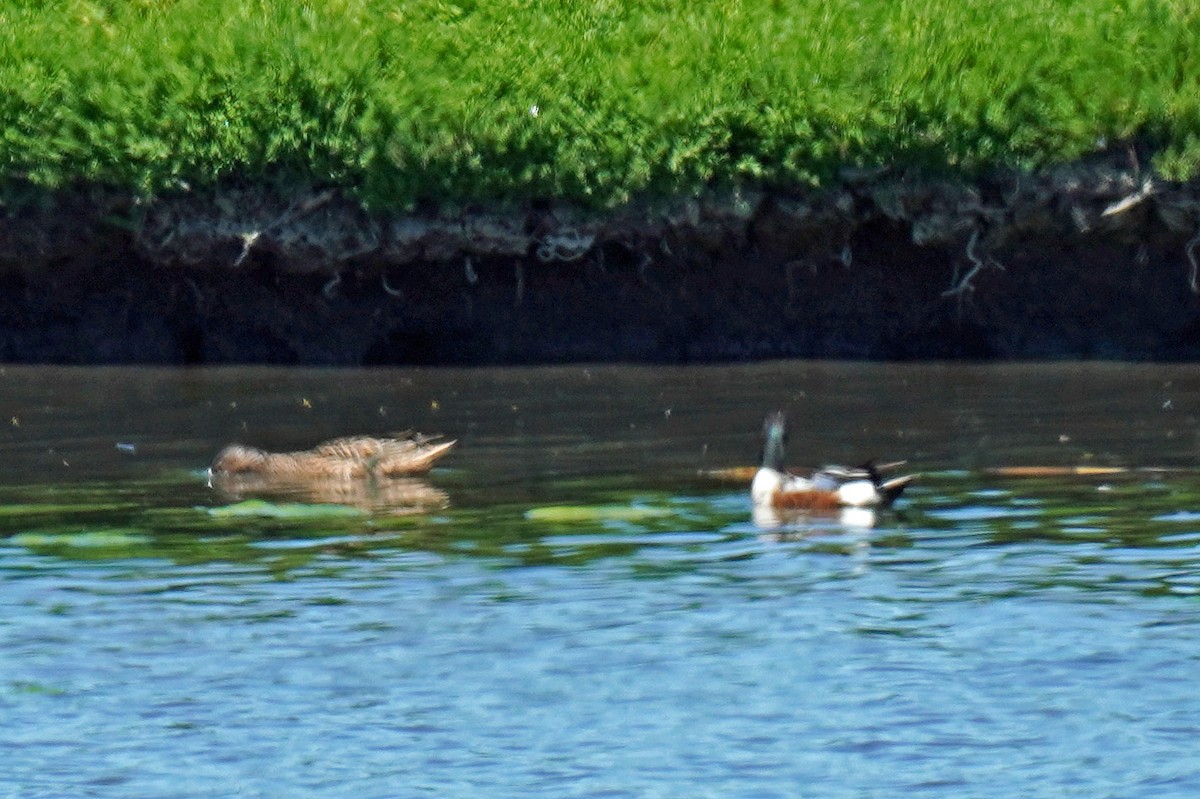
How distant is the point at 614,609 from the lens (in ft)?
30.1

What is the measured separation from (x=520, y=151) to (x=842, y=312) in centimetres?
235

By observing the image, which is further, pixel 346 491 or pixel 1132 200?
pixel 1132 200

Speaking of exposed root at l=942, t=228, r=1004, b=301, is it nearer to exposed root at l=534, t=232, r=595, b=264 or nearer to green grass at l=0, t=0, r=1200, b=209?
green grass at l=0, t=0, r=1200, b=209

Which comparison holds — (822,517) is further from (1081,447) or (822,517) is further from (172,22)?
(172,22)

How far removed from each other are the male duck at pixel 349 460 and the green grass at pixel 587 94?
3207 millimetres

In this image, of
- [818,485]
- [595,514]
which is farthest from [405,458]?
[818,485]

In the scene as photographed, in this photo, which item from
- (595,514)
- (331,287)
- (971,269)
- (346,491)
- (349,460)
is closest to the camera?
(595,514)

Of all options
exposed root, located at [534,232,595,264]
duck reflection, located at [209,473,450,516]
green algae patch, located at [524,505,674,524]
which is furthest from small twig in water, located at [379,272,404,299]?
green algae patch, located at [524,505,674,524]

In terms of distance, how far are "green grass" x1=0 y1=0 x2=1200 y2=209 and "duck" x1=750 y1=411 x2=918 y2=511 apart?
159 inches

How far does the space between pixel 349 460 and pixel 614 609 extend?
360 cm

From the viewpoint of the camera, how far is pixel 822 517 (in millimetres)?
11172

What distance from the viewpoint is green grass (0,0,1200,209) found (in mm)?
14945

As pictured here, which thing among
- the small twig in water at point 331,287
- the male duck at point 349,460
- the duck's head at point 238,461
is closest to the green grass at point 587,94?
the small twig in water at point 331,287

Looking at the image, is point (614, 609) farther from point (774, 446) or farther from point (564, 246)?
point (564, 246)
